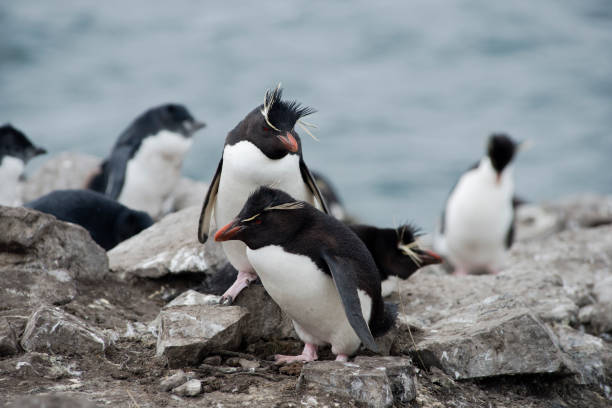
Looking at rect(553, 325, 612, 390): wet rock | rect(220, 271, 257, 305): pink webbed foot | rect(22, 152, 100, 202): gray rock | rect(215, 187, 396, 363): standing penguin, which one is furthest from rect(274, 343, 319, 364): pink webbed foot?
rect(22, 152, 100, 202): gray rock

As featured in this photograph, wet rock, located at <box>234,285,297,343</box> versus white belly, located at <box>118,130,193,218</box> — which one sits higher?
white belly, located at <box>118,130,193,218</box>

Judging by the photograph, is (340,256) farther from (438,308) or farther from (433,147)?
(433,147)

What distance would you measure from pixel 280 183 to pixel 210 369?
1081 mm

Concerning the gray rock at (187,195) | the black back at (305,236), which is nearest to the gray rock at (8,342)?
the black back at (305,236)

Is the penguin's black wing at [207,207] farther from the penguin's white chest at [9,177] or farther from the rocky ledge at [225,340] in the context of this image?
the penguin's white chest at [9,177]

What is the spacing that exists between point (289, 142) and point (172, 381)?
1.34m

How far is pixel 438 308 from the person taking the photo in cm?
444

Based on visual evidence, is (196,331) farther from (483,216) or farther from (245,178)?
(483,216)

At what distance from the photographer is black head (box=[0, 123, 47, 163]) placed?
694 centimetres

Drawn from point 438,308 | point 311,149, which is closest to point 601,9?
point 311,149

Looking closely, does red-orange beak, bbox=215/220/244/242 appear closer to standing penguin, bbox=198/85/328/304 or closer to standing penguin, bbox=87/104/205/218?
standing penguin, bbox=198/85/328/304

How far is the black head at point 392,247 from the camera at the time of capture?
15.6 feet

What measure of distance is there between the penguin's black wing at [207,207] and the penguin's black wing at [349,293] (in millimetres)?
1127

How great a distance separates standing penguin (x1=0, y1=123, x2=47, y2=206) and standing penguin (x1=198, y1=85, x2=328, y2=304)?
3.52m
